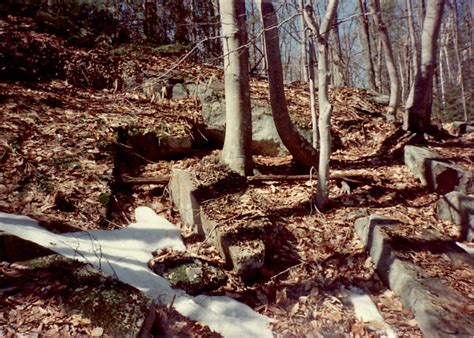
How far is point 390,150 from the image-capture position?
22.8 feet

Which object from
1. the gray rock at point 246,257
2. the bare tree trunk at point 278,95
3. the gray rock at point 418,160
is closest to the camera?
the gray rock at point 246,257

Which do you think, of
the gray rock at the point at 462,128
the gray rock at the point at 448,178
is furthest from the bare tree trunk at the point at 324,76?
the gray rock at the point at 462,128

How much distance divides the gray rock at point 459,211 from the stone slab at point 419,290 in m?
1.08

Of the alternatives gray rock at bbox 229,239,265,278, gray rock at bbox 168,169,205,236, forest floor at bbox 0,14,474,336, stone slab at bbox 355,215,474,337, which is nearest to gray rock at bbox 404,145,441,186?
forest floor at bbox 0,14,474,336

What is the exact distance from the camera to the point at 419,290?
3160mm

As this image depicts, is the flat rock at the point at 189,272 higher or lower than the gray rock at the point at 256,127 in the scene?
lower

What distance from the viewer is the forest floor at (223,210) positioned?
3.10 m

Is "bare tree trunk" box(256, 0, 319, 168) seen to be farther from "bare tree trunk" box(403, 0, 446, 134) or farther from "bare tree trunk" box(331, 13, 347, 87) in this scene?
"bare tree trunk" box(403, 0, 446, 134)

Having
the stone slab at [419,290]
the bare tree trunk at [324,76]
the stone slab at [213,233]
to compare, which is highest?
the bare tree trunk at [324,76]

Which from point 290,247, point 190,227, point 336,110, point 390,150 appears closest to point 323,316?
point 290,247

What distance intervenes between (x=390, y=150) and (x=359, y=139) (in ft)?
2.54

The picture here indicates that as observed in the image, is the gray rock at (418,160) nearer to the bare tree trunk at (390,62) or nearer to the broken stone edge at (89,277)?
the bare tree trunk at (390,62)

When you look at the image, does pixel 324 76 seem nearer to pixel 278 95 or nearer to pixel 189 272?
pixel 278 95

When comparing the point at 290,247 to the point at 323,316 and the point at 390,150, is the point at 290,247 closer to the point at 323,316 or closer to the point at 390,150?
the point at 323,316
